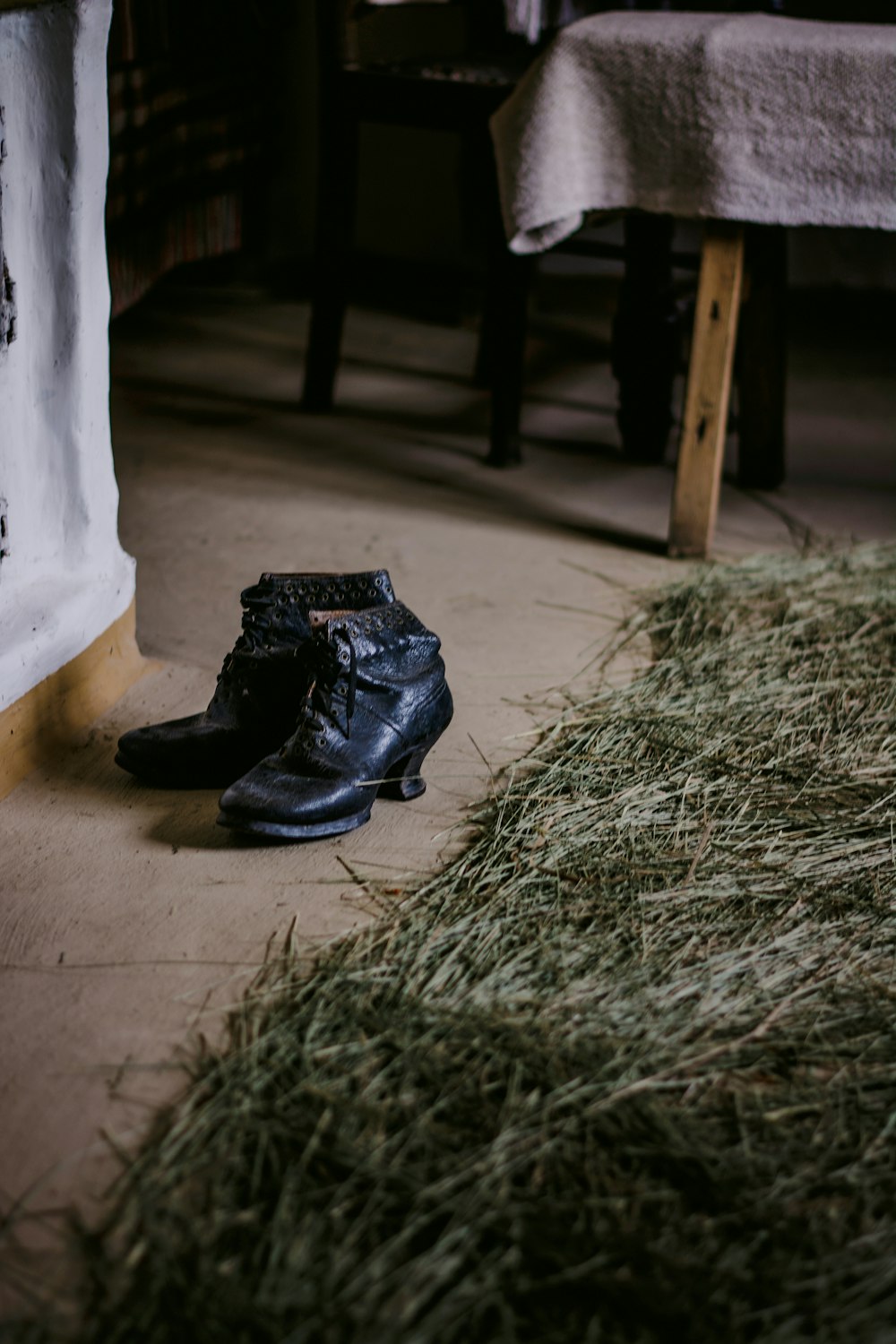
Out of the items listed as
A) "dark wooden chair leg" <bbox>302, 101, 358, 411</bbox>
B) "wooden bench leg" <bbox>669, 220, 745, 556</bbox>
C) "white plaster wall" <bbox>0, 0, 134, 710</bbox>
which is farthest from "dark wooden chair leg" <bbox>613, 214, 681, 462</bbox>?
"white plaster wall" <bbox>0, 0, 134, 710</bbox>

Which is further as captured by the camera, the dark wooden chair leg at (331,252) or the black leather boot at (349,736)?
the dark wooden chair leg at (331,252)

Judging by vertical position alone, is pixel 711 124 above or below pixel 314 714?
above

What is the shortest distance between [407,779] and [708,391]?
92 centimetres

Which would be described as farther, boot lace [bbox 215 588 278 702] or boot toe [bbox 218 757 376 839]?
boot lace [bbox 215 588 278 702]

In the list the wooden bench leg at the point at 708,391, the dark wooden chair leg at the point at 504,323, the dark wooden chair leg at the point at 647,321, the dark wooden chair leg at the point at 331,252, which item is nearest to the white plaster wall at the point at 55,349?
the wooden bench leg at the point at 708,391

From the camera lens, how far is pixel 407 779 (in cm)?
128

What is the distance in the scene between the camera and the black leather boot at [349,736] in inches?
45.1

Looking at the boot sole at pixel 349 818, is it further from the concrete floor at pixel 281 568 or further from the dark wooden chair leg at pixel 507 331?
the dark wooden chair leg at pixel 507 331

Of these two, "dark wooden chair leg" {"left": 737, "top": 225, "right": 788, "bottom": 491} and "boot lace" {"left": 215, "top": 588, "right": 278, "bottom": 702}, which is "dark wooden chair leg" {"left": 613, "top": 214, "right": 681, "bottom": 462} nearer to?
"dark wooden chair leg" {"left": 737, "top": 225, "right": 788, "bottom": 491}

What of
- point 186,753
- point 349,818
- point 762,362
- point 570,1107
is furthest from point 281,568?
point 570,1107

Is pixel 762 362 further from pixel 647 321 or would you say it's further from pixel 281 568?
pixel 281 568

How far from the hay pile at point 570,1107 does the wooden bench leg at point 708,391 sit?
30.4 inches

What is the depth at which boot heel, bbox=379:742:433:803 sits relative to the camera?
1.27 m

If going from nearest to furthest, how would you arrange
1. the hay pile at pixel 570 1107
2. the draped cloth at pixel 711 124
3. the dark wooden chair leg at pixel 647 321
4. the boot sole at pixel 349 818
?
the hay pile at pixel 570 1107 < the boot sole at pixel 349 818 < the draped cloth at pixel 711 124 < the dark wooden chair leg at pixel 647 321
